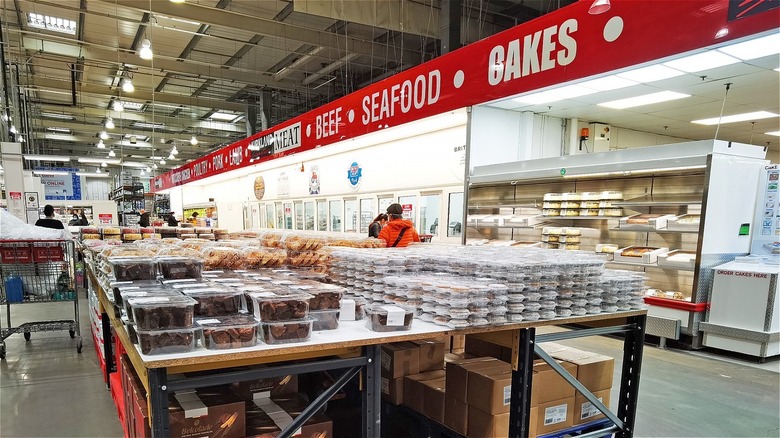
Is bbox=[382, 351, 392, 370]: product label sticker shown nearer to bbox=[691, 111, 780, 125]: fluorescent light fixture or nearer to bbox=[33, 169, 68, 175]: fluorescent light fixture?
bbox=[691, 111, 780, 125]: fluorescent light fixture

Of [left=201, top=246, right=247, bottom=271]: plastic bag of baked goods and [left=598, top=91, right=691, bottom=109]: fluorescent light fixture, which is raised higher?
[left=598, top=91, right=691, bottom=109]: fluorescent light fixture

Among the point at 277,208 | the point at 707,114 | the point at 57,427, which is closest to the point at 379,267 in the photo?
the point at 57,427

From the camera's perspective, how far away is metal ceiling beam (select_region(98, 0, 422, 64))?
7.94 m

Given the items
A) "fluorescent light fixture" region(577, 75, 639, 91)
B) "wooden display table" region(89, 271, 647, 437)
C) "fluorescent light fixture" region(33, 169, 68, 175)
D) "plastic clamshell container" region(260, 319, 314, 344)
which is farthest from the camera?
"fluorescent light fixture" region(33, 169, 68, 175)

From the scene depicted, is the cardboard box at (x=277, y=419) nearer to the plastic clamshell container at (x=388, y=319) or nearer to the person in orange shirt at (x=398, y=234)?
the plastic clamshell container at (x=388, y=319)

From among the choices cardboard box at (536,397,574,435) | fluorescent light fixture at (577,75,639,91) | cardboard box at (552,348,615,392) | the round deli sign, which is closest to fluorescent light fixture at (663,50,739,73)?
fluorescent light fixture at (577,75,639,91)

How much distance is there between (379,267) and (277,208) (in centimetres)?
1178

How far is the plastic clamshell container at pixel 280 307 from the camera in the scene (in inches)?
71.1

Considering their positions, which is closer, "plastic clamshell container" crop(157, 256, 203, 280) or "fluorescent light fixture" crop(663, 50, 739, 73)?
"plastic clamshell container" crop(157, 256, 203, 280)

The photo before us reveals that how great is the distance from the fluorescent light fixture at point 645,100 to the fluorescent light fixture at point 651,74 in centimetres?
98

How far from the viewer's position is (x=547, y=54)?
398 centimetres

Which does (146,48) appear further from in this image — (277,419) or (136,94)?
(136,94)

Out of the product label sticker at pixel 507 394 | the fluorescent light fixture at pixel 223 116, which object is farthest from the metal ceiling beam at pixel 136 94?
the product label sticker at pixel 507 394

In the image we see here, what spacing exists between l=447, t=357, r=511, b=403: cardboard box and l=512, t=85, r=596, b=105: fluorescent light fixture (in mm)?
4138
